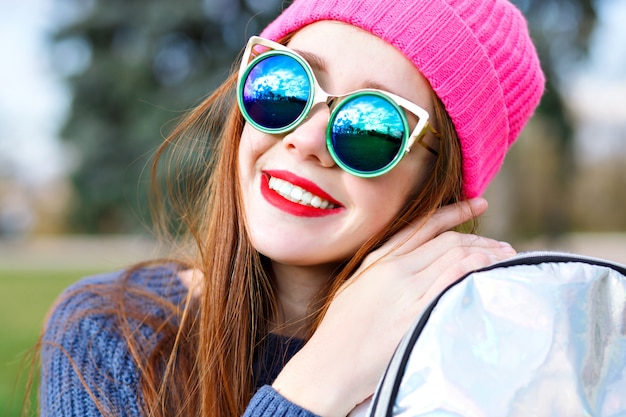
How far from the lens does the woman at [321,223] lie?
1.77 m

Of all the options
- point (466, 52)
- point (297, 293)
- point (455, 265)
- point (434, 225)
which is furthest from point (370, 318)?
point (466, 52)

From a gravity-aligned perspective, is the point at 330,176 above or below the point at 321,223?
above

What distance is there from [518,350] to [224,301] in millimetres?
972

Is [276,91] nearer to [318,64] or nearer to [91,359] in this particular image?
[318,64]

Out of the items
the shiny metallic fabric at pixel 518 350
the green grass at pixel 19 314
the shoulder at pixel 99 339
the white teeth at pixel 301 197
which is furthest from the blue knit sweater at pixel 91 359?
the green grass at pixel 19 314

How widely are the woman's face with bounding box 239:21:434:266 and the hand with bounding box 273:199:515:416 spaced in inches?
4.9

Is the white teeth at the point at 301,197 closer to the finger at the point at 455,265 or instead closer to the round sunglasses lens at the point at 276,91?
the round sunglasses lens at the point at 276,91

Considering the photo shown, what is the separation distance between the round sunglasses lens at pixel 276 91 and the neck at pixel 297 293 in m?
0.48

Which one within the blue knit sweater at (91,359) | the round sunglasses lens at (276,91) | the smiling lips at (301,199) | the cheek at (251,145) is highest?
the round sunglasses lens at (276,91)

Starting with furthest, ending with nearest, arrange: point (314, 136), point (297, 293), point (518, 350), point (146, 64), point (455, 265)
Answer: point (146, 64), point (297, 293), point (314, 136), point (455, 265), point (518, 350)

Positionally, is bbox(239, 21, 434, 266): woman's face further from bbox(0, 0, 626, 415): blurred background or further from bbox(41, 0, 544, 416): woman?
bbox(0, 0, 626, 415): blurred background

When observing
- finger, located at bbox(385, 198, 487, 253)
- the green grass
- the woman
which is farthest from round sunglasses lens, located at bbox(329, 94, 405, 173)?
the green grass

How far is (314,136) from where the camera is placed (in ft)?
5.97

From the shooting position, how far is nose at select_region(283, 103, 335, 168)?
5.97ft
